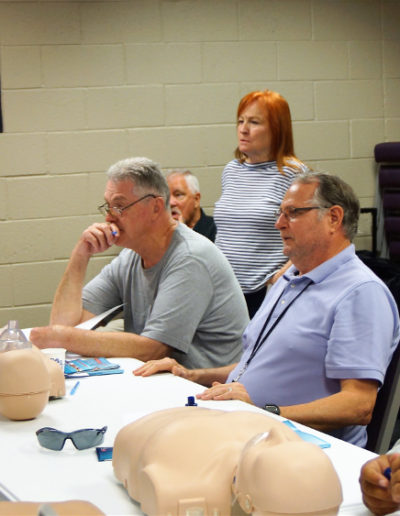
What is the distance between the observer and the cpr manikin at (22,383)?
1.70 meters

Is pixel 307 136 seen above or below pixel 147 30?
below

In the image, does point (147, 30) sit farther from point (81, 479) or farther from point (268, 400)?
point (81, 479)

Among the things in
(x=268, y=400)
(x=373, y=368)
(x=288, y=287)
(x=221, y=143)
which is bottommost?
(x=268, y=400)

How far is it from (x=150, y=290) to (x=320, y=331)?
0.85 metres

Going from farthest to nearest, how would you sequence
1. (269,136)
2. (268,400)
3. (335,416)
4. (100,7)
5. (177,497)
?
(100,7), (269,136), (268,400), (335,416), (177,497)

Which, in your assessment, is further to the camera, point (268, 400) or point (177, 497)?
point (268, 400)

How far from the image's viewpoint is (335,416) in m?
Result: 1.92

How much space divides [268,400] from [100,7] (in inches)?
107

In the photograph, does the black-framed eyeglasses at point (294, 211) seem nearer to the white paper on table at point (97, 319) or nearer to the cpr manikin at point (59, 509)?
the white paper on table at point (97, 319)

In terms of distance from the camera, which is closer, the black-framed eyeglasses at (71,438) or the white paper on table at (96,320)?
the black-framed eyeglasses at (71,438)

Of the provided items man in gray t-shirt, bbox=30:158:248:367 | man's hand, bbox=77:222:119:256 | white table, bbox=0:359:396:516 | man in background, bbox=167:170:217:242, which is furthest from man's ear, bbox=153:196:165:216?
man in background, bbox=167:170:217:242

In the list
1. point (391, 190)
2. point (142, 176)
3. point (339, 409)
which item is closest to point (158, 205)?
point (142, 176)

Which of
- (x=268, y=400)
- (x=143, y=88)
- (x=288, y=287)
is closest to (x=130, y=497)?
(x=268, y=400)

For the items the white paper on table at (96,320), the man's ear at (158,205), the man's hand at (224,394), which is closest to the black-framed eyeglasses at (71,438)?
the man's hand at (224,394)
